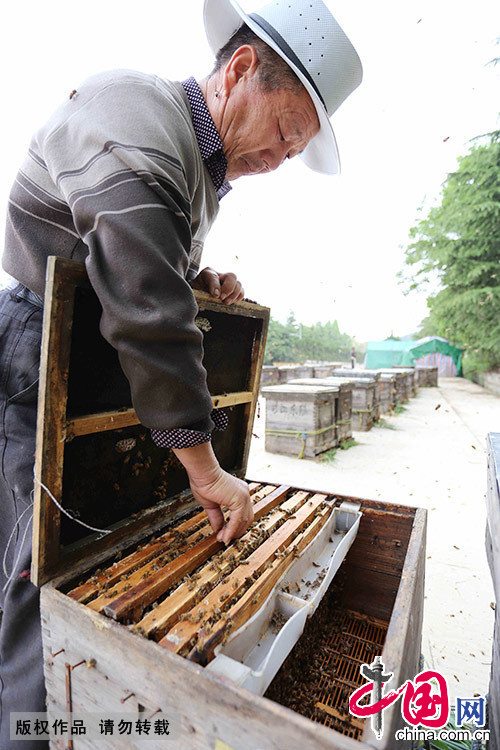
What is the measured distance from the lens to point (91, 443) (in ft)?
3.85

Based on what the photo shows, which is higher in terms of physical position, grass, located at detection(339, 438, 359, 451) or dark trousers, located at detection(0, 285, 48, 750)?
dark trousers, located at detection(0, 285, 48, 750)

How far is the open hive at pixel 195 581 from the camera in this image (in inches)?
35.5

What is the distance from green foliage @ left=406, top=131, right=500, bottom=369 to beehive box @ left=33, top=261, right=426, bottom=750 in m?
16.4

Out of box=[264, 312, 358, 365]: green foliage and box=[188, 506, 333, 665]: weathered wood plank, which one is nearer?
box=[188, 506, 333, 665]: weathered wood plank

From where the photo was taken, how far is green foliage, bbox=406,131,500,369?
47.7ft

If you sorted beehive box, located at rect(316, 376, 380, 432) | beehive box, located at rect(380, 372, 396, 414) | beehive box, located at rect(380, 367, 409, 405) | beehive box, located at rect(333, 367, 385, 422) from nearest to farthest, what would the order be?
1. beehive box, located at rect(316, 376, 380, 432)
2. beehive box, located at rect(333, 367, 385, 422)
3. beehive box, located at rect(380, 372, 396, 414)
4. beehive box, located at rect(380, 367, 409, 405)

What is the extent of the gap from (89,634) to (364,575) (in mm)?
1361

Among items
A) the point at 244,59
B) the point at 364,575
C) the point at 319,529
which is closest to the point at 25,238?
the point at 244,59

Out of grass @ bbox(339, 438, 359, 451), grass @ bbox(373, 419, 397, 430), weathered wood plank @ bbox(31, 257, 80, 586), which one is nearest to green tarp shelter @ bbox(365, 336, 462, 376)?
grass @ bbox(373, 419, 397, 430)

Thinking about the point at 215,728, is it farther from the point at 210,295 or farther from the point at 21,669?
the point at 210,295

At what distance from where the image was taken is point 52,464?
0.99m

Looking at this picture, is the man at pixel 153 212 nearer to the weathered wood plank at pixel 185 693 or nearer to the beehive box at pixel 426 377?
the weathered wood plank at pixel 185 693

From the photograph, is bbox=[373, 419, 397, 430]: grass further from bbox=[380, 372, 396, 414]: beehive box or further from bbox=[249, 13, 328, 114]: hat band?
bbox=[249, 13, 328, 114]: hat band

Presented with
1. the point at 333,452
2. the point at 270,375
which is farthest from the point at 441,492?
the point at 270,375
